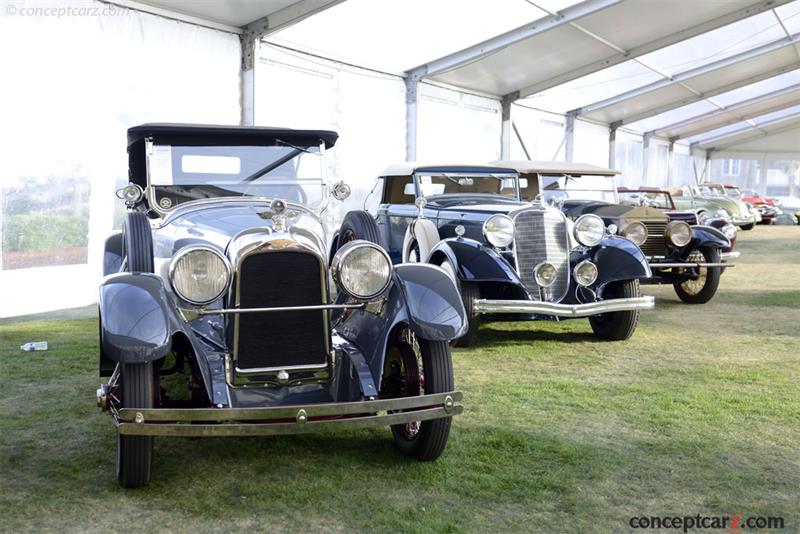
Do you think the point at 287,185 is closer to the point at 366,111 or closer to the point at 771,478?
the point at 771,478

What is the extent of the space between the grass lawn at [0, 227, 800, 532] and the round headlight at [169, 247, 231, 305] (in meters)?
0.81

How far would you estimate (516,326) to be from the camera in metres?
7.48

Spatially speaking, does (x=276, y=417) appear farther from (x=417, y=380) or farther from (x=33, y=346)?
(x=33, y=346)

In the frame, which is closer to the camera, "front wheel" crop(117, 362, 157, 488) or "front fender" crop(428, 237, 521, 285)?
"front wheel" crop(117, 362, 157, 488)

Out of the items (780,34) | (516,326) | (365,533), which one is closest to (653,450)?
(365,533)

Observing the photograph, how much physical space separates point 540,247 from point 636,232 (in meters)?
2.77

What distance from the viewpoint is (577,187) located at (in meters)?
9.55

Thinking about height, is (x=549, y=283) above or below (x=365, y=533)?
above

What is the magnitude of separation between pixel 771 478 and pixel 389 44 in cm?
940

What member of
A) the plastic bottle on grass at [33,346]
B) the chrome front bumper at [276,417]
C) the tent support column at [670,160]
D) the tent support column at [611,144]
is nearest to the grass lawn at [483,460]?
the plastic bottle on grass at [33,346]

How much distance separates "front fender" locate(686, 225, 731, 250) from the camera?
8.62 m

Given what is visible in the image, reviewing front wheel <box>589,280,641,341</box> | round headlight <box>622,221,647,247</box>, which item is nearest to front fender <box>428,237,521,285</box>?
front wheel <box>589,280,641,341</box>

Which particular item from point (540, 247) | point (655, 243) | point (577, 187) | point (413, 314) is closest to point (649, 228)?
point (655, 243)

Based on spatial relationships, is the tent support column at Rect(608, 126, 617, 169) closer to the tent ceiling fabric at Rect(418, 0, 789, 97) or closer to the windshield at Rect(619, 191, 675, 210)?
the tent ceiling fabric at Rect(418, 0, 789, 97)
